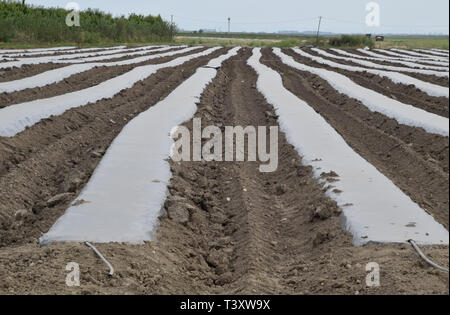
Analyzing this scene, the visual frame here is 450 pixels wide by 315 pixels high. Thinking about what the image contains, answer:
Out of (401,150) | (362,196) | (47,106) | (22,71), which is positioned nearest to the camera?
(362,196)

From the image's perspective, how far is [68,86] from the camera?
1335 cm

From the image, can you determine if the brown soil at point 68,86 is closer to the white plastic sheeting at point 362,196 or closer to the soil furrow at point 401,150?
the white plastic sheeting at point 362,196

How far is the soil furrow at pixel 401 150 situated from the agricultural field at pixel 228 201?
22mm

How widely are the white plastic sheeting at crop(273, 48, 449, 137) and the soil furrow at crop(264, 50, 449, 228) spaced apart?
0.06m

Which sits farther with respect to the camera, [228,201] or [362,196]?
[228,201]

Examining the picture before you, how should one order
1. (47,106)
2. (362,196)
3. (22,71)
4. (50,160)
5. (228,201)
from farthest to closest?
(22,71) < (47,106) < (50,160) < (228,201) < (362,196)

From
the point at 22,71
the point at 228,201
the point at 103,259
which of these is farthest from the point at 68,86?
the point at 103,259

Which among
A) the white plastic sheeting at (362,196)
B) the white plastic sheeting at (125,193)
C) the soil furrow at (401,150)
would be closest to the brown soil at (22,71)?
the white plastic sheeting at (125,193)

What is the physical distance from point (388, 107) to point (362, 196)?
2.80 meters

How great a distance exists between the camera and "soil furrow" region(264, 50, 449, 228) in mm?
2825

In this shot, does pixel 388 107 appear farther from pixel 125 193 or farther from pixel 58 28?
pixel 58 28

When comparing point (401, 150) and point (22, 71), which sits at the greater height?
point (401, 150)

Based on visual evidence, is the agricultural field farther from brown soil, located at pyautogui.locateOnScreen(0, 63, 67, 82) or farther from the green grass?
the green grass
